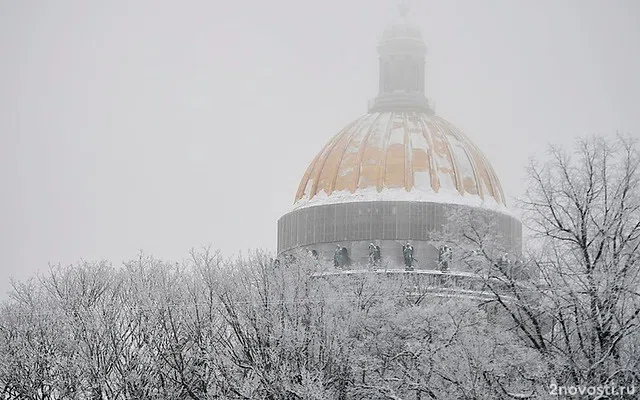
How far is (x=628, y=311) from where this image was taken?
41.5 metres

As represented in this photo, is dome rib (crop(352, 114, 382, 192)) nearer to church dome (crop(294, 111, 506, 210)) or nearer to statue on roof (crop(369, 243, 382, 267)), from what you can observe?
church dome (crop(294, 111, 506, 210))

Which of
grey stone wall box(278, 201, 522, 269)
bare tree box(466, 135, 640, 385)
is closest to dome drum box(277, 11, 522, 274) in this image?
grey stone wall box(278, 201, 522, 269)

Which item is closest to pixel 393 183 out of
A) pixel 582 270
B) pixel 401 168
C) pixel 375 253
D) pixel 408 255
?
pixel 401 168

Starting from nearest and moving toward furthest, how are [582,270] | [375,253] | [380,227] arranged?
[582,270] → [375,253] → [380,227]

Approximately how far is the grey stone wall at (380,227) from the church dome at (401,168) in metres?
0.58

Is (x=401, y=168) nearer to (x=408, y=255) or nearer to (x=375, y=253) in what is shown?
(x=375, y=253)

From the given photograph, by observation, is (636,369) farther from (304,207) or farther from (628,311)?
(304,207)

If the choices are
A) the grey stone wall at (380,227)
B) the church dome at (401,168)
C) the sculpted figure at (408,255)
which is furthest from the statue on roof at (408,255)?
the church dome at (401,168)

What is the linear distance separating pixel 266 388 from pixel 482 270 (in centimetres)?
1338

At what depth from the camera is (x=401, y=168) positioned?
87.2 m

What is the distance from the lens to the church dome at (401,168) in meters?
86.4

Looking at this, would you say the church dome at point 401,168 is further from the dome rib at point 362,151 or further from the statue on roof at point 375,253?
the statue on roof at point 375,253

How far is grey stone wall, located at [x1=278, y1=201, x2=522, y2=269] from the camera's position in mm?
84000

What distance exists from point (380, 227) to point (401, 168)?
3.94 m
